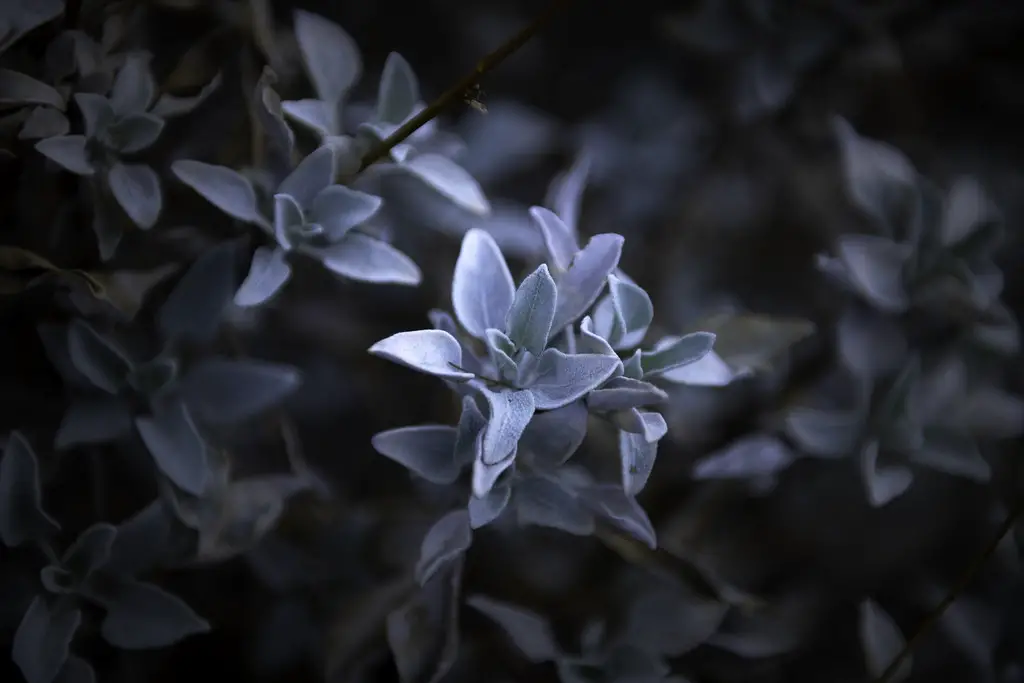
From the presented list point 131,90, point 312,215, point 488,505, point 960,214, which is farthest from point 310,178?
point 960,214

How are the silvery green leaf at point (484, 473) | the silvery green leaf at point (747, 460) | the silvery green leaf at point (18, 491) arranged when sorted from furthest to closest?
the silvery green leaf at point (747, 460) < the silvery green leaf at point (18, 491) < the silvery green leaf at point (484, 473)

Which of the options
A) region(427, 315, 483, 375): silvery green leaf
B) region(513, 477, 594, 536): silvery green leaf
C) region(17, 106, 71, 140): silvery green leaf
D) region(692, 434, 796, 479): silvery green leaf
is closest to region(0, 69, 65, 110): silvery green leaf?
region(17, 106, 71, 140): silvery green leaf

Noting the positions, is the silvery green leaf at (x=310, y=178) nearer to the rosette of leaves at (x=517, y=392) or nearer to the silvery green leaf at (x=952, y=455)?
the rosette of leaves at (x=517, y=392)

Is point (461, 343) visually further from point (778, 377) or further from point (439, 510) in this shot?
point (778, 377)

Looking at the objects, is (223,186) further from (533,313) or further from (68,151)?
(533,313)

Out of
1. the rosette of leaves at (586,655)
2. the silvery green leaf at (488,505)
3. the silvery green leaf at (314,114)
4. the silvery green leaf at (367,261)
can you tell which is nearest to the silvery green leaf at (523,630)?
the rosette of leaves at (586,655)

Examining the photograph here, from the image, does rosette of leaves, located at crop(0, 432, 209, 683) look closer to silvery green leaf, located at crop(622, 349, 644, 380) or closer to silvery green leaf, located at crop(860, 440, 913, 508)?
silvery green leaf, located at crop(622, 349, 644, 380)

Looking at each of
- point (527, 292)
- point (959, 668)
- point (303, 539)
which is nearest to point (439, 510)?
point (303, 539)
